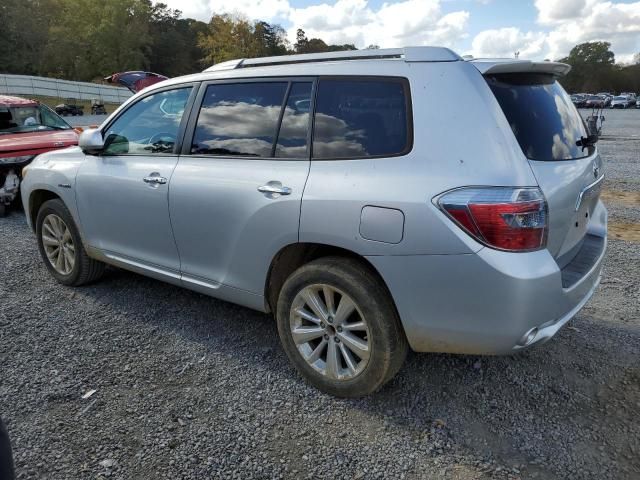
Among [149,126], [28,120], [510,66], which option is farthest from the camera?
[28,120]

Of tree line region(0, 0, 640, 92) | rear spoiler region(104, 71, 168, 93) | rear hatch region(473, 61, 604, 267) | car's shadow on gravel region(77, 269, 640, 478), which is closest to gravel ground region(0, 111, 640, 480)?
car's shadow on gravel region(77, 269, 640, 478)

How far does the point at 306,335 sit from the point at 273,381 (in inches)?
15.7

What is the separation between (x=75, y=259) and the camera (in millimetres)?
4449

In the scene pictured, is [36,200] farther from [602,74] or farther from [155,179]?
[602,74]

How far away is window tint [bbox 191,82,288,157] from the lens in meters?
3.08

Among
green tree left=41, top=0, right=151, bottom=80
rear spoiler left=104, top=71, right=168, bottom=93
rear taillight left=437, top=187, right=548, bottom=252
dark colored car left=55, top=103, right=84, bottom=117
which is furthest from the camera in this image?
green tree left=41, top=0, right=151, bottom=80

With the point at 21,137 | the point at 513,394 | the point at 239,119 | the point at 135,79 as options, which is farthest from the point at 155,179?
the point at 135,79

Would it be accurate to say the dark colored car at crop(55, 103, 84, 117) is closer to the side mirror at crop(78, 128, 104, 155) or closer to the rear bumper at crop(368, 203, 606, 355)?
the side mirror at crop(78, 128, 104, 155)

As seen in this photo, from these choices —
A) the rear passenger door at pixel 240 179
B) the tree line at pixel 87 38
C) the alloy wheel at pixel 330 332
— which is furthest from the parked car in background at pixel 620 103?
the alloy wheel at pixel 330 332

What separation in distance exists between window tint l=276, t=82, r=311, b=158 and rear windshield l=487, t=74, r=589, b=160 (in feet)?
3.34

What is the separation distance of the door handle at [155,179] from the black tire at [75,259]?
1198mm

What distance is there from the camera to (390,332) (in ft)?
Answer: 8.52

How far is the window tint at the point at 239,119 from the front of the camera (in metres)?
3.08

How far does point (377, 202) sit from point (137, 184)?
2.00 meters
